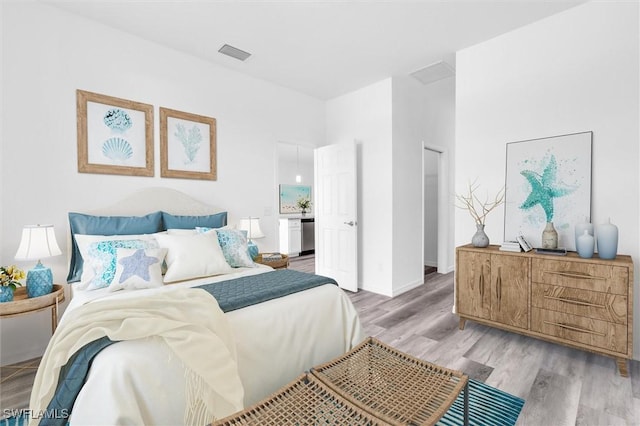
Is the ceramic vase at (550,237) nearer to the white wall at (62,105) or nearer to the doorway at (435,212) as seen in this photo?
the doorway at (435,212)

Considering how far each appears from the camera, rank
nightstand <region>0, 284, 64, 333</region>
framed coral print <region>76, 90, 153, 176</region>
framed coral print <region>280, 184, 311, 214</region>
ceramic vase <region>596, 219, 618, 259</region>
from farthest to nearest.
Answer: framed coral print <region>280, 184, 311, 214</region> → framed coral print <region>76, 90, 153, 176</region> → ceramic vase <region>596, 219, 618, 259</region> → nightstand <region>0, 284, 64, 333</region>

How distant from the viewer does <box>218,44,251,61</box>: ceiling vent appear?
318 cm

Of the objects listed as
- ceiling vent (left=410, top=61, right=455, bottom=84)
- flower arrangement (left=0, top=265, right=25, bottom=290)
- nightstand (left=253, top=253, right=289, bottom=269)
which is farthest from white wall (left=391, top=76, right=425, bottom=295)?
flower arrangement (left=0, top=265, right=25, bottom=290)

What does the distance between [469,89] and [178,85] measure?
3093 mm

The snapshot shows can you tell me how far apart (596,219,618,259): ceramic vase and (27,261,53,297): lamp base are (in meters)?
4.06

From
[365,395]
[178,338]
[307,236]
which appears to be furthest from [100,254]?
[307,236]

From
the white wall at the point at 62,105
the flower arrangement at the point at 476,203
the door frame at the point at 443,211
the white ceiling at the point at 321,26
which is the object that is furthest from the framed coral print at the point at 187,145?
the door frame at the point at 443,211

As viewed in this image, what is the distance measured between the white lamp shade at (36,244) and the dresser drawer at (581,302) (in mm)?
3747

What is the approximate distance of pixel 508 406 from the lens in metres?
1.83

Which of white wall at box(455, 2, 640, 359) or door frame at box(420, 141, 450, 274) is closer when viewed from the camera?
white wall at box(455, 2, 640, 359)

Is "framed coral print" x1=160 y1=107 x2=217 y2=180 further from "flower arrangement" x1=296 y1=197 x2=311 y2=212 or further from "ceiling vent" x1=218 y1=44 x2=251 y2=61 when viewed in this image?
"flower arrangement" x1=296 y1=197 x2=311 y2=212

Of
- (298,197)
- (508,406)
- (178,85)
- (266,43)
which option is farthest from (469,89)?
(298,197)

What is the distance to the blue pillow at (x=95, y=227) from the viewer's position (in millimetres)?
2473

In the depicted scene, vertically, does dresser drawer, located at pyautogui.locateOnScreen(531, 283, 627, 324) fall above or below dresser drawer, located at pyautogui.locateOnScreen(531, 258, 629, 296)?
below
